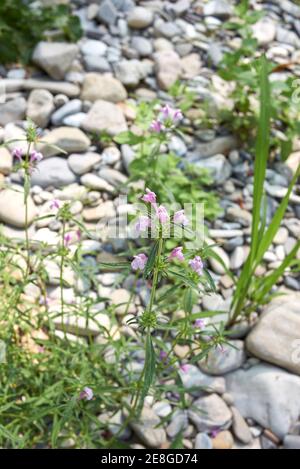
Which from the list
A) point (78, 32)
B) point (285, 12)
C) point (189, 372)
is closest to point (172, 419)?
point (189, 372)

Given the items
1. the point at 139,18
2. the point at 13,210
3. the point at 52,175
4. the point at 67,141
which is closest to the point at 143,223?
the point at 13,210

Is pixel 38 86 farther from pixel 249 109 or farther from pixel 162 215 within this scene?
pixel 162 215

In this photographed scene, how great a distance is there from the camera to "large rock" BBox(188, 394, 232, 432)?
214 centimetres

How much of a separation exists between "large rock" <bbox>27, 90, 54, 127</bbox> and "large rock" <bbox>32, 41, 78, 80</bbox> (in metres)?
0.18

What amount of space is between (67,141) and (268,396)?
1.35 meters

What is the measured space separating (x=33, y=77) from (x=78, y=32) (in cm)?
35

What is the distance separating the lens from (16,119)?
2.91 meters

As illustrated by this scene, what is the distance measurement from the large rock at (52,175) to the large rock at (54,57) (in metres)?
0.59

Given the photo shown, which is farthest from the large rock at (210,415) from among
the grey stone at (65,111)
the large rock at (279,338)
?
the grey stone at (65,111)

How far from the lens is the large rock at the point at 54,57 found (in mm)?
3074

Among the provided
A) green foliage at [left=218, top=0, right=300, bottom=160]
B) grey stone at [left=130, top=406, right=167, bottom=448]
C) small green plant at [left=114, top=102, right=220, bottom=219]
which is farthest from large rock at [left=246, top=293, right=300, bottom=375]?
green foliage at [left=218, top=0, right=300, bottom=160]

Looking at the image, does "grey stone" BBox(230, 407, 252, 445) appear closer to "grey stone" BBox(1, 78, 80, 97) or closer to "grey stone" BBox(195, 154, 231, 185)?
"grey stone" BBox(195, 154, 231, 185)

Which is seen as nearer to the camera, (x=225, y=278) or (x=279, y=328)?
(x=279, y=328)
